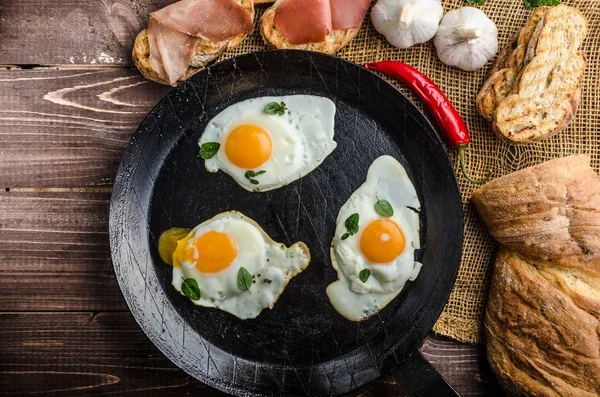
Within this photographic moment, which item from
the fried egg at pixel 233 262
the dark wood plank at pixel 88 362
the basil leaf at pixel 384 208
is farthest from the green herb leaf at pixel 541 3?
the dark wood plank at pixel 88 362

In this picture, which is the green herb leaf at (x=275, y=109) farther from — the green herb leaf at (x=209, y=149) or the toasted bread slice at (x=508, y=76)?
the toasted bread slice at (x=508, y=76)

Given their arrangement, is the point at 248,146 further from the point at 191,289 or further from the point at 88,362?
the point at 88,362

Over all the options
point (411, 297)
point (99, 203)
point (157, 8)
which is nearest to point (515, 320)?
point (411, 297)

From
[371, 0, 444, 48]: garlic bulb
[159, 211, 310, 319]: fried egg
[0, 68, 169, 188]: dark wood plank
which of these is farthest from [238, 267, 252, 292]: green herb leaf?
[371, 0, 444, 48]: garlic bulb

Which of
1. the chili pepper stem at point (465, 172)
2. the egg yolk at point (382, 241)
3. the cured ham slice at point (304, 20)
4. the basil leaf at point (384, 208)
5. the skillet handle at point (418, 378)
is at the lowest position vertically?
the skillet handle at point (418, 378)

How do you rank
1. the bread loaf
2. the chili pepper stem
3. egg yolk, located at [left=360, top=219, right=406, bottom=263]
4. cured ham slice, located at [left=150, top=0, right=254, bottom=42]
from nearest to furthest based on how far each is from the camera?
the bread loaf
egg yolk, located at [left=360, top=219, right=406, bottom=263]
cured ham slice, located at [left=150, top=0, right=254, bottom=42]
the chili pepper stem

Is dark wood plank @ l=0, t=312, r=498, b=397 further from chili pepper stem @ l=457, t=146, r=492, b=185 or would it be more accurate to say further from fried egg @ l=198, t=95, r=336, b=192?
chili pepper stem @ l=457, t=146, r=492, b=185

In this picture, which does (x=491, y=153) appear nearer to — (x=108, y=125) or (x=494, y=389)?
(x=494, y=389)
